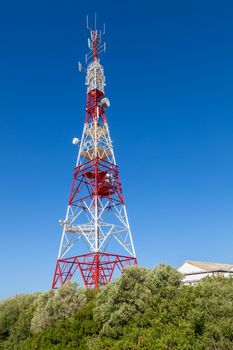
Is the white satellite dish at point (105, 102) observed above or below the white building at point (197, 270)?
above

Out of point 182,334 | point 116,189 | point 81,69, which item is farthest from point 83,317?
point 81,69

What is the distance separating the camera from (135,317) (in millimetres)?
25359

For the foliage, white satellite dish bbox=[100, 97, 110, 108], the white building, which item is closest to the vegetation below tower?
the foliage

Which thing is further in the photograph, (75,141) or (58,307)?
(75,141)

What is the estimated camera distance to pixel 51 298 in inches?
1243

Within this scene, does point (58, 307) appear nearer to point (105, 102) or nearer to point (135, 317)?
point (135, 317)

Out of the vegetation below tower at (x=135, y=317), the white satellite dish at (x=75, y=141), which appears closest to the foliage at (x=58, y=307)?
the vegetation below tower at (x=135, y=317)

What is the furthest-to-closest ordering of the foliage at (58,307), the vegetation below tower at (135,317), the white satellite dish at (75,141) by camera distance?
1. the white satellite dish at (75,141)
2. the foliage at (58,307)
3. the vegetation below tower at (135,317)

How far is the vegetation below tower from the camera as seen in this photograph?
2208 centimetres

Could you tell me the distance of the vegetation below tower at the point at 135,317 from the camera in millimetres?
22078

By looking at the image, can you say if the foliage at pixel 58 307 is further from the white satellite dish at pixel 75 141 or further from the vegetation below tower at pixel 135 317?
the white satellite dish at pixel 75 141

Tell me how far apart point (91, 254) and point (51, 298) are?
7386mm

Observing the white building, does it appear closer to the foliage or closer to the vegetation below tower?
the vegetation below tower

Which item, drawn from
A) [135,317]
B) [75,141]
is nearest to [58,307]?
[135,317]
